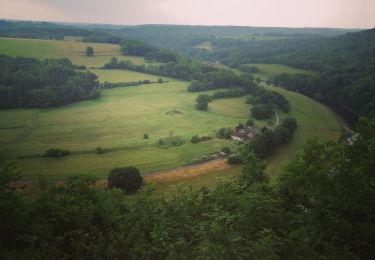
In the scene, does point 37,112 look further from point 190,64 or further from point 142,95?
point 190,64

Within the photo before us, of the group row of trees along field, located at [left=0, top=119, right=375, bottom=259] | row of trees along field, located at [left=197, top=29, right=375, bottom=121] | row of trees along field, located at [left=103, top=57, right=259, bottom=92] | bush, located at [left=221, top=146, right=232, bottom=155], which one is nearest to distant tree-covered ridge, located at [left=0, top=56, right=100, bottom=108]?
row of trees along field, located at [left=103, top=57, right=259, bottom=92]

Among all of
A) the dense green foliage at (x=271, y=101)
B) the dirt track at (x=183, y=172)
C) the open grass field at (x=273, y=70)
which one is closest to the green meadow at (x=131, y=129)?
the dirt track at (x=183, y=172)

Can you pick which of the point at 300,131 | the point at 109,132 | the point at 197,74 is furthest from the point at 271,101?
the point at 109,132

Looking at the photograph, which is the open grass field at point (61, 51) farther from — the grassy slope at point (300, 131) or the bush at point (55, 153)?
the bush at point (55, 153)

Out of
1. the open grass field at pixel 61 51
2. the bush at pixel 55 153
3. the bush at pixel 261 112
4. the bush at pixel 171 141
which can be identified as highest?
the open grass field at pixel 61 51

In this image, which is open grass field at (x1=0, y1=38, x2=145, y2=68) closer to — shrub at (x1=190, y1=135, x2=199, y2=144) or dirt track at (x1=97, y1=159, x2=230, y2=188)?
shrub at (x1=190, y1=135, x2=199, y2=144)

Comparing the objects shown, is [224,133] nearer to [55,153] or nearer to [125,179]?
[125,179]
